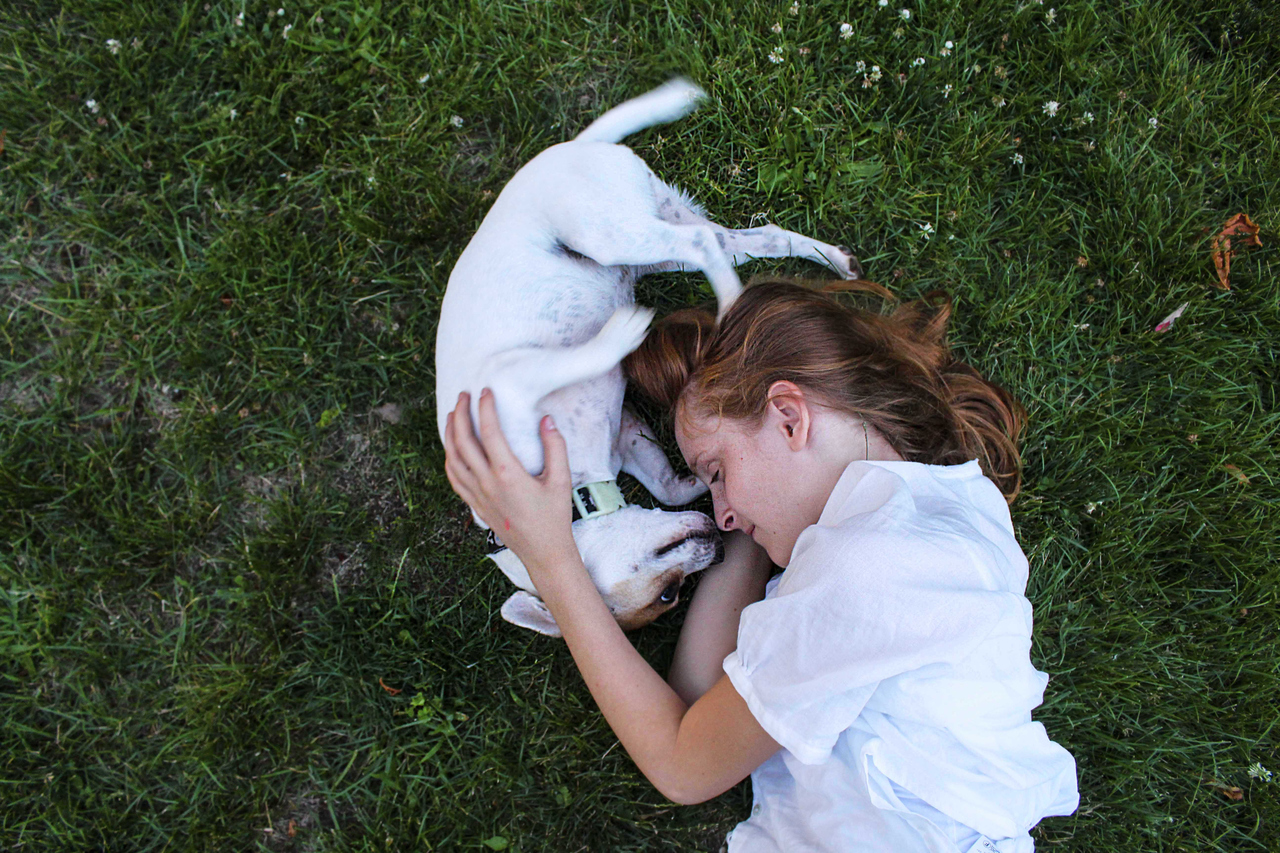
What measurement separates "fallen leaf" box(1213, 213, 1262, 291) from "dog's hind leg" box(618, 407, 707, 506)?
2.21 meters

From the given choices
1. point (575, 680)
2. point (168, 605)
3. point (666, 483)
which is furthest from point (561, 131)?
point (168, 605)

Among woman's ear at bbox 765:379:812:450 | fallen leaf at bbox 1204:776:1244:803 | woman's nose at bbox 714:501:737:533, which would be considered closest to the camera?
woman's ear at bbox 765:379:812:450

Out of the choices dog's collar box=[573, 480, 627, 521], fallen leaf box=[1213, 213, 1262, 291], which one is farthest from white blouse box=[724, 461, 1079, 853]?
fallen leaf box=[1213, 213, 1262, 291]

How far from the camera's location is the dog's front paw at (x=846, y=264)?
2.83 meters

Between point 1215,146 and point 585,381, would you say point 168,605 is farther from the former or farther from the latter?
point 1215,146

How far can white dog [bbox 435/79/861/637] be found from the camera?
7.45ft

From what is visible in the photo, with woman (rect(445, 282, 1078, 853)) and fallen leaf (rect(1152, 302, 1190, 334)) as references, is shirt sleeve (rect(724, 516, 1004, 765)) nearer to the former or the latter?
woman (rect(445, 282, 1078, 853))

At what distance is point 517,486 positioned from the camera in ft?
7.05

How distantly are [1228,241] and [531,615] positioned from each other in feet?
10.0

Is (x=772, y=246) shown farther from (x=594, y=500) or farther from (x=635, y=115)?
(x=594, y=500)

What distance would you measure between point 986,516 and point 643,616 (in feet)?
3.60

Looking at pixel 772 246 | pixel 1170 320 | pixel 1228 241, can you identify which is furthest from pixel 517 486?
pixel 1228 241

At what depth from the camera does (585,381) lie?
2426 millimetres

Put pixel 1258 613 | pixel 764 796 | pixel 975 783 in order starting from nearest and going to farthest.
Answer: pixel 975 783, pixel 764 796, pixel 1258 613
